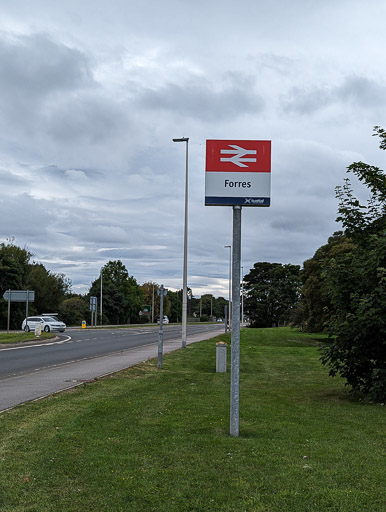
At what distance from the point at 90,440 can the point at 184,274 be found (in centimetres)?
2126

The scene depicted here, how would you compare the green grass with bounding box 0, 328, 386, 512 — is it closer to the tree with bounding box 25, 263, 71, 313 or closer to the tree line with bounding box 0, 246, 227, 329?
the tree line with bounding box 0, 246, 227, 329

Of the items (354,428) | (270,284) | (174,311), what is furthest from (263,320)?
(354,428)

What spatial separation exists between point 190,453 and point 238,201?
3.22 metres

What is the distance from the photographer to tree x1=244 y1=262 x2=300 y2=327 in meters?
88.4

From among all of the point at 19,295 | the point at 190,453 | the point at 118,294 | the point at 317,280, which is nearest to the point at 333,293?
the point at 190,453

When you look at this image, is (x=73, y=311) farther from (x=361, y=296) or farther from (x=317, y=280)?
(x=361, y=296)

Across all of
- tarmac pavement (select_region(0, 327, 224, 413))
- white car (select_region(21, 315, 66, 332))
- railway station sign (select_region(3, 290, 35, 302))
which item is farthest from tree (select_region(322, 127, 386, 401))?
white car (select_region(21, 315, 66, 332))

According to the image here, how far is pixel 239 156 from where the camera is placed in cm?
725

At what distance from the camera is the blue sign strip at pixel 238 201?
720 cm

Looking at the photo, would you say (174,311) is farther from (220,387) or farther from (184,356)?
(220,387)

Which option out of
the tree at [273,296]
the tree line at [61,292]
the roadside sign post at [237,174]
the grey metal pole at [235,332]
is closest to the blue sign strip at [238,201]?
the roadside sign post at [237,174]

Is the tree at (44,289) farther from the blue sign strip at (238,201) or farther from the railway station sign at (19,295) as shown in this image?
the blue sign strip at (238,201)

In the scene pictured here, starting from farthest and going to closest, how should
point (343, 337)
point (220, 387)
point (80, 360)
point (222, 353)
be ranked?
point (80, 360) < point (222, 353) < point (220, 387) < point (343, 337)

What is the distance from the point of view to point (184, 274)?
2767 cm
